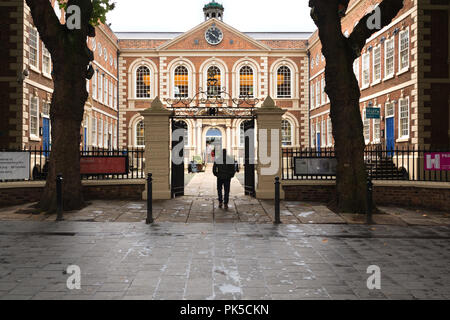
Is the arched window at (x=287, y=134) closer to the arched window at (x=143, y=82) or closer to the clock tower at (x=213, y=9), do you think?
the arched window at (x=143, y=82)

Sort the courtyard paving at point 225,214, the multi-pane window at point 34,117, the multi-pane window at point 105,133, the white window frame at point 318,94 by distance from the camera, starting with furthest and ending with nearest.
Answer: the white window frame at point 318,94
the multi-pane window at point 105,133
the multi-pane window at point 34,117
the courtyard paving at point 225,214

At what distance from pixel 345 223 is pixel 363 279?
15.4ft

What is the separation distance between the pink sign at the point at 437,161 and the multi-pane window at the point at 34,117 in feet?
56.0

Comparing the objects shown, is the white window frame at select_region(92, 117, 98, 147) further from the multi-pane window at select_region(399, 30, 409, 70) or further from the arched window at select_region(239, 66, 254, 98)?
the multi-pane window at select_region(399, 30, 409, 70)

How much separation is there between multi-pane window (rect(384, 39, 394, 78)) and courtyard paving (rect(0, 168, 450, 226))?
12346 mm

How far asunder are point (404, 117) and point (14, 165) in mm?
17391

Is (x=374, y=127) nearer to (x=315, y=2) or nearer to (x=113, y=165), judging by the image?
(x=315, y=2)

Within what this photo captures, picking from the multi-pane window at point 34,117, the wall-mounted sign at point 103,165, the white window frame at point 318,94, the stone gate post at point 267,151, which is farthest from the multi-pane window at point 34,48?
the white window frame at point 318,94

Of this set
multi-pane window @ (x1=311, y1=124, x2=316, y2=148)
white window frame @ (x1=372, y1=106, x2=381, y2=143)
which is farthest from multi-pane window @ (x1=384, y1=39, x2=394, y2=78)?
multi-pane window @ (x1=311, y1=124, x2=316, y2=148)

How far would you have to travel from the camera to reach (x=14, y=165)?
40.0 feet

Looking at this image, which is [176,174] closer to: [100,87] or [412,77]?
[412,77]

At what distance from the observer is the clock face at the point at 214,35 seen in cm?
3806

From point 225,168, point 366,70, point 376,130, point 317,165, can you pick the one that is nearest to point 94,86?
point 366,70
